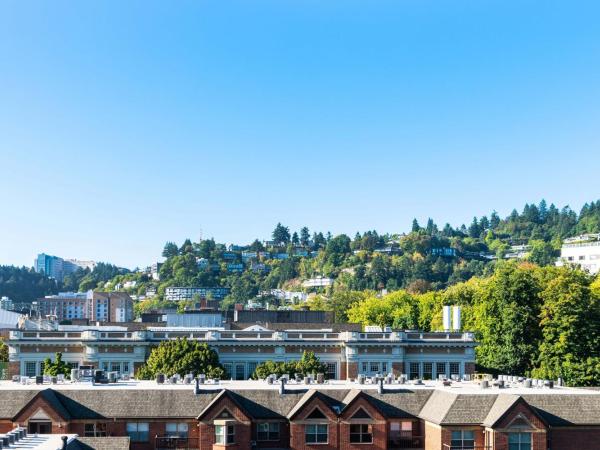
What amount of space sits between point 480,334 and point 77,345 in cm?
5164

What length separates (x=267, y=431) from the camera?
6419 cm

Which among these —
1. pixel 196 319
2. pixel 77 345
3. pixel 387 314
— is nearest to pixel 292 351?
pixel 77 345

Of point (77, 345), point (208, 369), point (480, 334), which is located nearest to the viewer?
point (208, 369)

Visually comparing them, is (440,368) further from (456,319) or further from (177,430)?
(177,430)

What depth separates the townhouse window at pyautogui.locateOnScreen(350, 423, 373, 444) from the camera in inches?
2530

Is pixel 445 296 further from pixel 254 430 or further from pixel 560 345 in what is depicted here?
pixel 254 430

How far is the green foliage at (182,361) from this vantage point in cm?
9550

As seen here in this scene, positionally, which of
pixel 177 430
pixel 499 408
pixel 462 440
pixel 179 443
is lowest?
pixel 179 443

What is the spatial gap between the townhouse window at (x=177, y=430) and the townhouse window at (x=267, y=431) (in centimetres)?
418

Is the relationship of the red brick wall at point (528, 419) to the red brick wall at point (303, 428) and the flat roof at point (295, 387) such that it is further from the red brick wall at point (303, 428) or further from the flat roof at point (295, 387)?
the red brick wall at point (303, 428)

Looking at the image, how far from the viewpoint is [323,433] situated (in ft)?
210

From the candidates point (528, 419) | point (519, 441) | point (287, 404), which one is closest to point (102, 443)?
point (287, 404)

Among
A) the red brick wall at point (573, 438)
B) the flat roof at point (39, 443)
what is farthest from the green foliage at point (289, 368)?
the flat roof at point (39, 443)

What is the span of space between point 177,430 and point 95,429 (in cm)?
463
